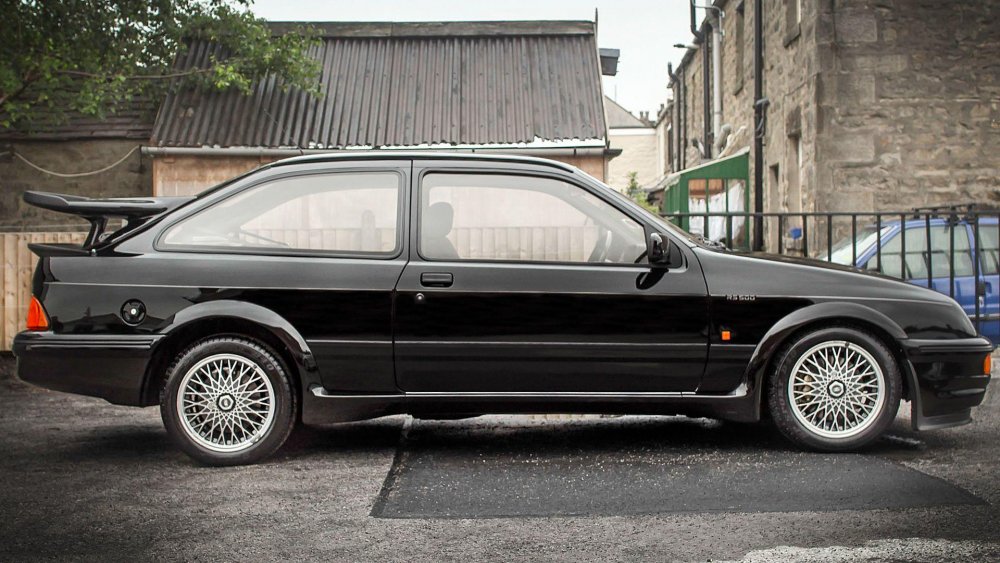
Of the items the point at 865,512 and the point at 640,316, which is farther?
the point at 640,316

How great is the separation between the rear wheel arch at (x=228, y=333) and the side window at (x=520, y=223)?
0.87 metres

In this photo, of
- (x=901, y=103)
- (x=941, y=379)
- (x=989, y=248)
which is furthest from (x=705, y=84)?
(x=941, y=379)

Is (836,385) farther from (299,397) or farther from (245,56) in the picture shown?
(245,56)

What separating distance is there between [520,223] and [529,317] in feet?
1.80

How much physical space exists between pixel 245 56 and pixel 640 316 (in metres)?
14.4

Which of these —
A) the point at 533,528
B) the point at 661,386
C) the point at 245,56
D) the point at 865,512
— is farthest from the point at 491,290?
the point at 245,56

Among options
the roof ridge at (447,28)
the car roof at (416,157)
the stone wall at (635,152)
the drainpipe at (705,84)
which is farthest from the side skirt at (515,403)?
the stone wall at (635,152)

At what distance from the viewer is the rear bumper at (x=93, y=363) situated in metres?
5.77

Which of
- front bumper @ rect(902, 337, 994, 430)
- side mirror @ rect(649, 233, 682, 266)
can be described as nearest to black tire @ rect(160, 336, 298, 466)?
side mirror @ rect(649, 233, 682, 266)

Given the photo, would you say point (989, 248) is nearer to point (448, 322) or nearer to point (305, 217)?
point (448, 322)

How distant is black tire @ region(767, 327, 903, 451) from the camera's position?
19.3 ft

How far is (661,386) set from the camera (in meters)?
5.86

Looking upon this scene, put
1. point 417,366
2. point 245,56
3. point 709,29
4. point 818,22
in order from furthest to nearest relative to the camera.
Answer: point 709,29 → point 245,56 → point 818,22 → point 417,366

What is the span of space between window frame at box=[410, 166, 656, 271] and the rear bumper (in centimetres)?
153
